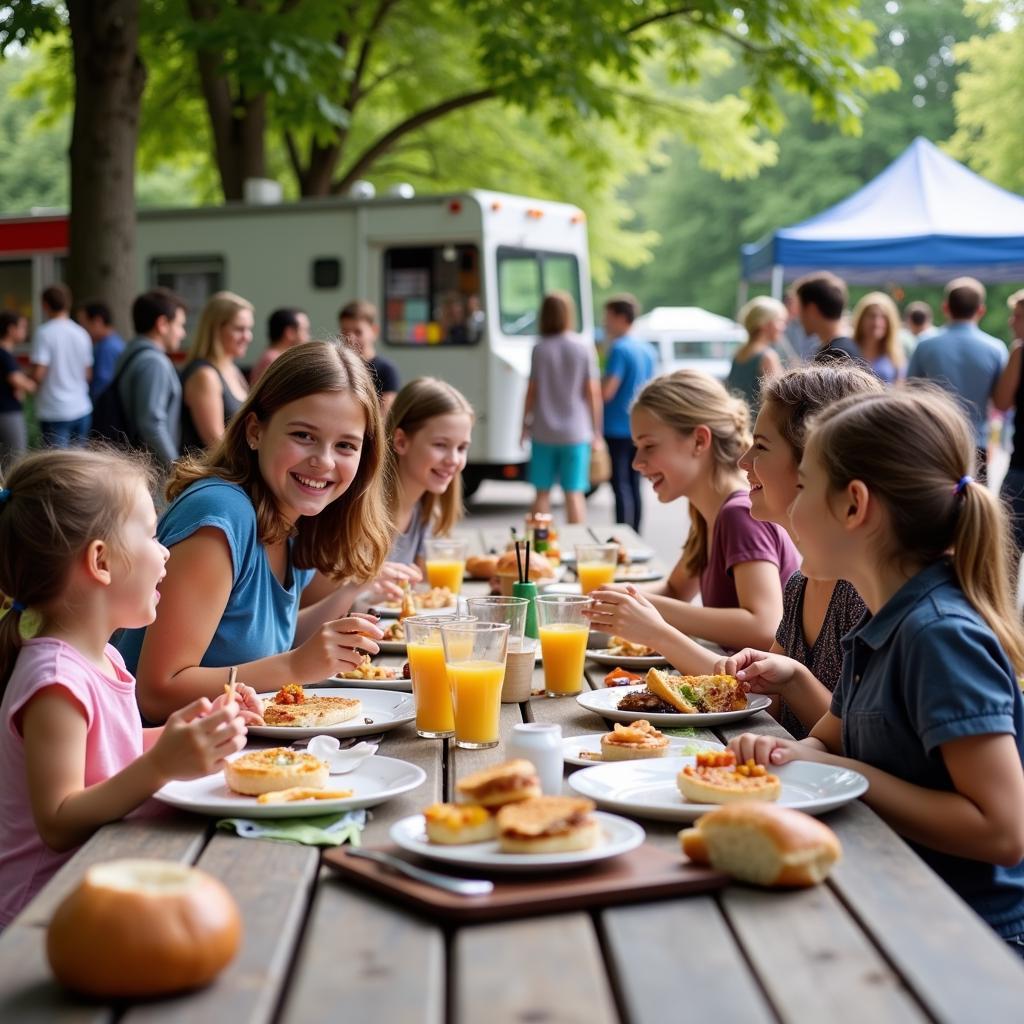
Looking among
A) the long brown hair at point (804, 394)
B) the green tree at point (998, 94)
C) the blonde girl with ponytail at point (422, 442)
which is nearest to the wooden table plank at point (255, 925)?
→ the long brown hair at point (804, 394)

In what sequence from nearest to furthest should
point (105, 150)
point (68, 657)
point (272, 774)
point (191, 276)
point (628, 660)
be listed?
point (272, 774), point (68, 657), point (628, 660), point (105, 150), point (191, 276)

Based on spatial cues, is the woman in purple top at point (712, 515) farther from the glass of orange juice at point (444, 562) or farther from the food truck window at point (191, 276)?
the food truck window at point (191, 276)

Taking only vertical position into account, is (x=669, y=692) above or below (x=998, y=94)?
below

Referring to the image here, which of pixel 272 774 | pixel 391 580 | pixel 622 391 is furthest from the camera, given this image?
pixel 622 391

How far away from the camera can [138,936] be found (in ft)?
4.99

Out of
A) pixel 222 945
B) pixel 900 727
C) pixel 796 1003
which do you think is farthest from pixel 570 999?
pixel 900 727

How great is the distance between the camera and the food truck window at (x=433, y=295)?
44.4 ft

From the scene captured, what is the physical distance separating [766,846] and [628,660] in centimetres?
175

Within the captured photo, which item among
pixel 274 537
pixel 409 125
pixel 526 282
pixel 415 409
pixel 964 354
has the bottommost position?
pixel 274 537

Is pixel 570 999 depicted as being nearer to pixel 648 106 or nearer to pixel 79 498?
pixel 79 498

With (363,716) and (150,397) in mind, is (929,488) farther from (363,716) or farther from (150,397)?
(150,397)

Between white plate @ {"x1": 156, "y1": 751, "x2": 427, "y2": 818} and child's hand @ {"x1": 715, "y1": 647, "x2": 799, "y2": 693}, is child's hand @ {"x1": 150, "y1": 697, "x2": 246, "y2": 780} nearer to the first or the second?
→ white plate @ {"x1": 156, "y1": 751, "x2": 427, "y2": 818}

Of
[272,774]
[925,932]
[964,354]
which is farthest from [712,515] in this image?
[964,354]

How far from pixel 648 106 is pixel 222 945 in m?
15.7
